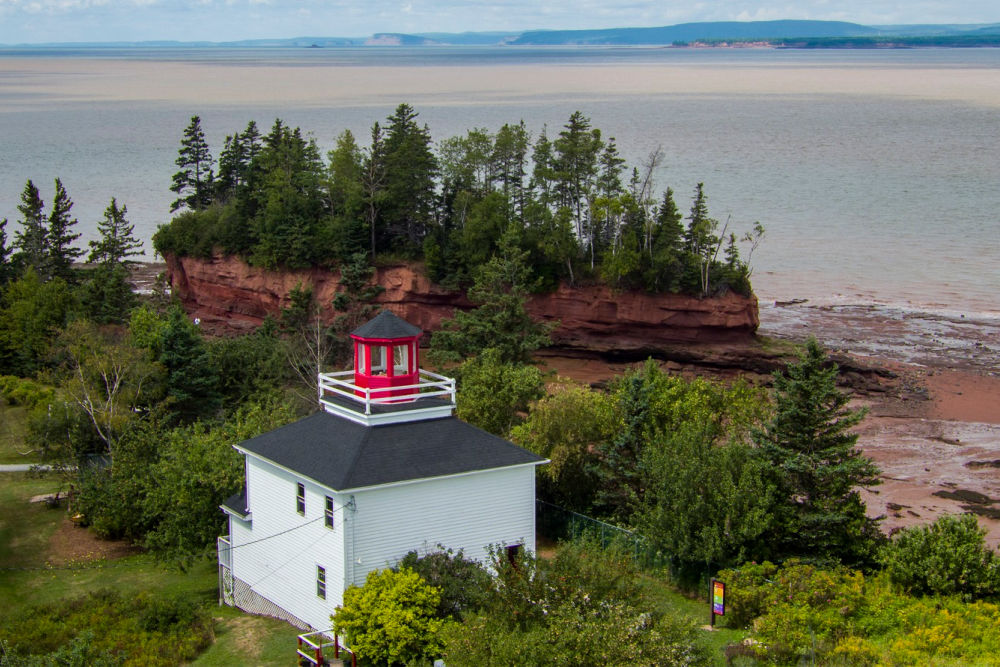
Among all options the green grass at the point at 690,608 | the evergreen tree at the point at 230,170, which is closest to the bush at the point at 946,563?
the green grass at the point at 690,608

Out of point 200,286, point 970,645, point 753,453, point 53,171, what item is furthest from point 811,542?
point 53,171

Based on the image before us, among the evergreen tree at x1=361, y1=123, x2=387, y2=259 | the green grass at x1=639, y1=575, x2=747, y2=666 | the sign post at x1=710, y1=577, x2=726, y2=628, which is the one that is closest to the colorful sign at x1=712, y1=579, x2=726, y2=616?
the sign post at x1=710, y1=577, x2=726, y2=628

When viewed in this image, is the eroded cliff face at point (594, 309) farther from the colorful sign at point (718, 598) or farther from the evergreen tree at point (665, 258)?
the colorful sign at point (718, 598)

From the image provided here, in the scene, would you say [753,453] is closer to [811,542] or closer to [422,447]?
[811,542]

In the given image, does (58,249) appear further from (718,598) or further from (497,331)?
(718,598)

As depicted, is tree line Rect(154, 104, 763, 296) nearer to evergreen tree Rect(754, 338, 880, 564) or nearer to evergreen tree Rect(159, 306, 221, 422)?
evergreen tree Rect(159, 306, 221, 422)

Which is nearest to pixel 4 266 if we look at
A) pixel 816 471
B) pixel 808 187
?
pixel 816 471
